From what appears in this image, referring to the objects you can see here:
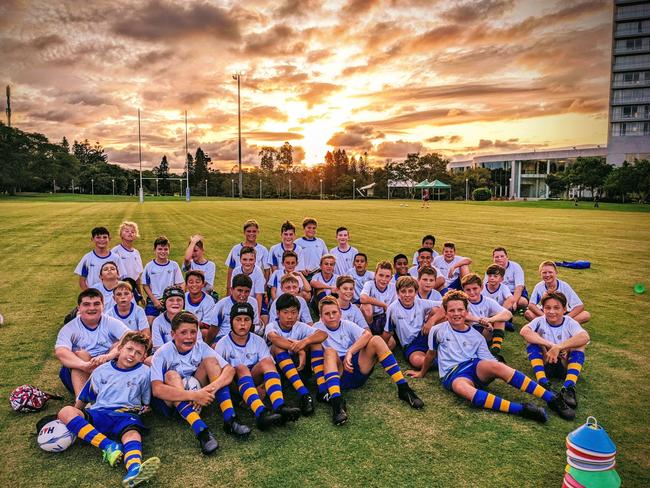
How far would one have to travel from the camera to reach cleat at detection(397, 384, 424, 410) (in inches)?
192

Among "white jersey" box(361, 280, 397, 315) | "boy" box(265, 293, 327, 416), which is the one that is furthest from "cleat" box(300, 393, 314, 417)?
"white jersey" box(361, 280, 397, 315)

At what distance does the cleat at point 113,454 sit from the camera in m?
3.82

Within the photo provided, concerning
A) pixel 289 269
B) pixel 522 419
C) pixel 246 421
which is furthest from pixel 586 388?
pixel 289 269

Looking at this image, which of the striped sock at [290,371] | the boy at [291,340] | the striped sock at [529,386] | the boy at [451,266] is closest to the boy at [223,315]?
the boy at [291,340]

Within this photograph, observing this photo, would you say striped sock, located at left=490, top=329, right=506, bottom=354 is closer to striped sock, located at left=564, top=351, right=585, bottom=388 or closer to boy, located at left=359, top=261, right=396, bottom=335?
striped sock, located at left=564, top=351, right=585, bottom=388

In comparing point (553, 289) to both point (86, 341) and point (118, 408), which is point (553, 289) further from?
point (86, 341)

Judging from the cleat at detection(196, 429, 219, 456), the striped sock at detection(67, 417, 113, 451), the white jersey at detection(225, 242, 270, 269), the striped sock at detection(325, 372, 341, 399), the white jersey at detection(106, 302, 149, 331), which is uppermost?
the white jersey at detection(225, 242, 270, 269)

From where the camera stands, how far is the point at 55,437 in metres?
4.05

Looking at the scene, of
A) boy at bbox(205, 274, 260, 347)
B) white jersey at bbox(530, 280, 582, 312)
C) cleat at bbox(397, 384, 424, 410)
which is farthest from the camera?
white jersey at bbox(530, 280, 582, 312)

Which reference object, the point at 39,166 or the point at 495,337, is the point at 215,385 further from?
the point at 39,166

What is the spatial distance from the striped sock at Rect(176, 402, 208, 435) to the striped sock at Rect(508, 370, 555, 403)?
128 inches

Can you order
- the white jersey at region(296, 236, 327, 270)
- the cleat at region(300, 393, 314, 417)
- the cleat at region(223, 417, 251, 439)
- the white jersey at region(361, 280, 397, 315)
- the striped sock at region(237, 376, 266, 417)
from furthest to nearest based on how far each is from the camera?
the white jersey at region(296, 236, 327, 270) → the white jersey at region(361, 280, 397, 315) → the cleat at region(300, 393, 314, 417) → the striped sock at region(237, 376, 266, 417) → the cleat at region(223, 417, 251, 439)

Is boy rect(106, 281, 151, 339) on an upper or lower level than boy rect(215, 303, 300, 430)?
upper

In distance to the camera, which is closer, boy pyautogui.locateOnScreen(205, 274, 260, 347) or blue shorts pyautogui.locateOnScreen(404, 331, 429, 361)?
boy pyautogui.locateOnScreen(205, 274, 260, 347)
